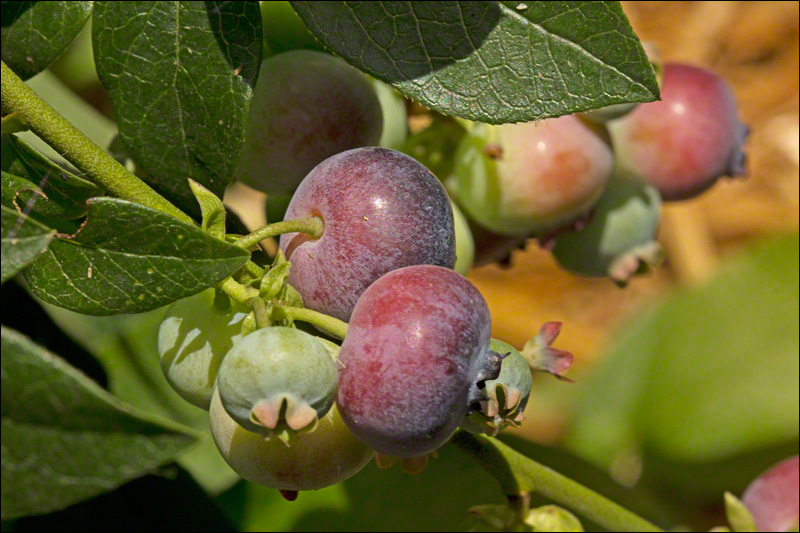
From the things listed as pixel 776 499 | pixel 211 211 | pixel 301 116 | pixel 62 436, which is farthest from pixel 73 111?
pixel 776 499

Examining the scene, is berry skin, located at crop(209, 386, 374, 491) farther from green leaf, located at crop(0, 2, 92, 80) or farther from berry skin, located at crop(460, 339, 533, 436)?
green leaf, located at crop(0, 2, 92, 80)

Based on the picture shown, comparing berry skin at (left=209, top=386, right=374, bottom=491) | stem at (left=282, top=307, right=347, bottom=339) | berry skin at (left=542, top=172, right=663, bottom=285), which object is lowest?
berry skin at (left=542, top=172, right=663, bottom=285)

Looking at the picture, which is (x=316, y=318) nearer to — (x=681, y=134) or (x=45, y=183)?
(x=45, y=183)

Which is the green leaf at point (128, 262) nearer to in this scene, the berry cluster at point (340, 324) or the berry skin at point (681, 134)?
the berry cluster at point (340, 324)

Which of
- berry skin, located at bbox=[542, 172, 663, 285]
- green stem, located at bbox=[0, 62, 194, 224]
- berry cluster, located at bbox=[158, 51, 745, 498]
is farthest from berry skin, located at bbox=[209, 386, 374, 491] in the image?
berry skin, located at bbox=[542, 172, 663, 285]

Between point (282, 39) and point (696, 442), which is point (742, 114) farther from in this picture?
point (282, 39)

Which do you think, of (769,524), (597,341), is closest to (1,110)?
(769,524)
